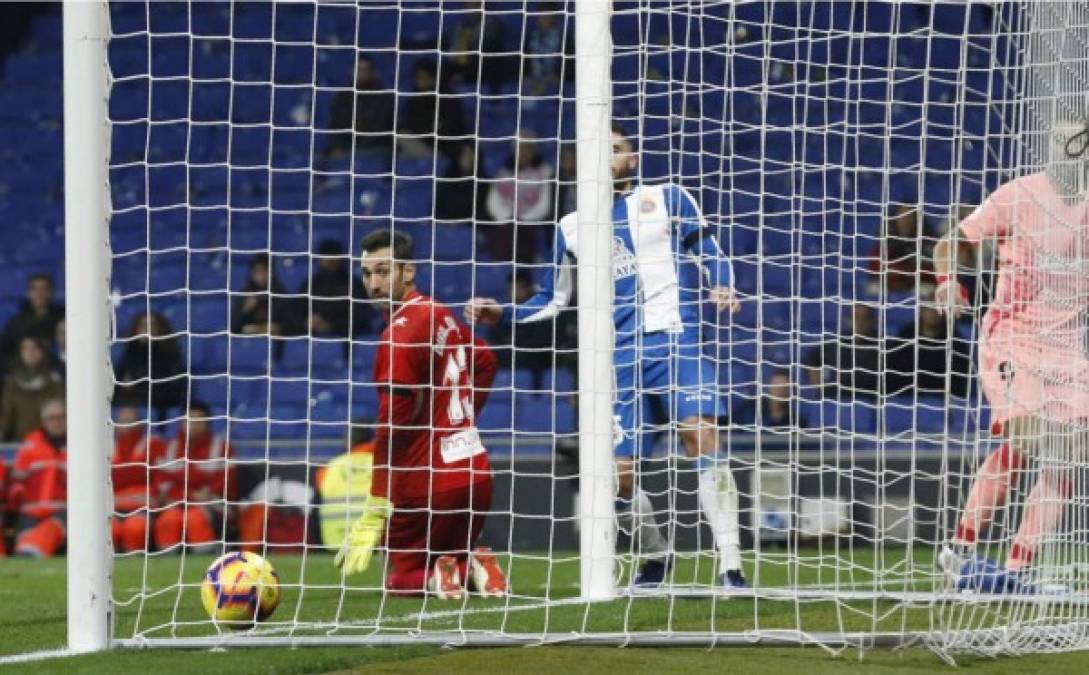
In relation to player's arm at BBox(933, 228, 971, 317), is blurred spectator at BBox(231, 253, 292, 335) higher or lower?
lower

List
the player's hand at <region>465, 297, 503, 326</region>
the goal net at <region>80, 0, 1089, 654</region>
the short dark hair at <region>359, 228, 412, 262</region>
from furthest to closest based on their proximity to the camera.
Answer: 1. the short dark hair at <region>359, 228, 412, 262</region>
2. the player's hand at <region>465, 297, 503, 326</region>
3. the goal net at <region>80, 0, 1089, 654</region>

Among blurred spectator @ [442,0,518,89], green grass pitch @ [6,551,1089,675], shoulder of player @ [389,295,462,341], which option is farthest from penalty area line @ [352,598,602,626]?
blurred spectator @ [442,0,518,89]

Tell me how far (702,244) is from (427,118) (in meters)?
7.17

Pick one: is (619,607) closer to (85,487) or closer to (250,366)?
(85,487)

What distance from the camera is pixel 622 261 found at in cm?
827

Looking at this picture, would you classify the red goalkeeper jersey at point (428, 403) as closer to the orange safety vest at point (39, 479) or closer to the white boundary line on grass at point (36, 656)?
the white boundary line on grass at point (36, 656)

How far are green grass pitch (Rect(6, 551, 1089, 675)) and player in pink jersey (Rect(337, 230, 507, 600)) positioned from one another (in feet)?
0.83

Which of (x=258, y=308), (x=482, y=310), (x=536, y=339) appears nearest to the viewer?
(x=482, y=310)

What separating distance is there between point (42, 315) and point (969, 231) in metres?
9.93

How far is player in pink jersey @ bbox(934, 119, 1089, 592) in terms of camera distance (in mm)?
6844

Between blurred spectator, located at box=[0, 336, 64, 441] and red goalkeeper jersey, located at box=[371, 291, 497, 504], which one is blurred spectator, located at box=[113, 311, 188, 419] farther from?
red goalkeeper jersey, located at box=[371, 291, 497, 504]

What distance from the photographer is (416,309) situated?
8.15 meters

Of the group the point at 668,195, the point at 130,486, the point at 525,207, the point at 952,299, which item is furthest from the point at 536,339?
the point at 952,299

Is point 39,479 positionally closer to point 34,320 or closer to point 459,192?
point 34,320
